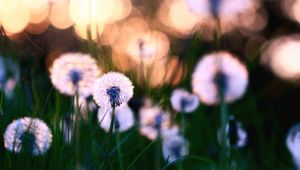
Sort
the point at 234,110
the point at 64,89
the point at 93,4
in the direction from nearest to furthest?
1. the point at 64,89
2. the point at 93,4
3. the point at 234,110

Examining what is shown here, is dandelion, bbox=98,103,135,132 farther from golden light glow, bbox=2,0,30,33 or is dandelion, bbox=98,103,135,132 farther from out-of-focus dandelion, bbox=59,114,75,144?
golden light glow, bbox=2,0,30,33

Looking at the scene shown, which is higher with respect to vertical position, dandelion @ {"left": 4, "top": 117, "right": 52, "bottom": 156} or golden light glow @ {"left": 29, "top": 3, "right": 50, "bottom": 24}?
golden light glow @ {"left": 29, "top": 3, "right": 50, "bottom": 24}

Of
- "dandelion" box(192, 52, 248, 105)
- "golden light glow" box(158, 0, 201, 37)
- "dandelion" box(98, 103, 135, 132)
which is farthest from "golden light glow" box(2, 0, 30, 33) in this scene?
"dandelion" box(192, 52, 248, 105)

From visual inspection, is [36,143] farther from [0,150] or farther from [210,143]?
[210,143]

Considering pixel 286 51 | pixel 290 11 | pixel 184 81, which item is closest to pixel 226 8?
pixel 184 81

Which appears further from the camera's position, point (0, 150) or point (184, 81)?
point (184, 81)

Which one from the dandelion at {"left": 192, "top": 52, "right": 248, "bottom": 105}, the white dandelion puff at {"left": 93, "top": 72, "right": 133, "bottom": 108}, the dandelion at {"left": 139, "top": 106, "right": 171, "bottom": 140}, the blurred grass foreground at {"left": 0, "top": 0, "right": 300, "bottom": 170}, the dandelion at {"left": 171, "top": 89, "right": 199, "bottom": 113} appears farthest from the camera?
the dandelion at {"left": 171, "top": 89, "right": 199, "bottom": 113}

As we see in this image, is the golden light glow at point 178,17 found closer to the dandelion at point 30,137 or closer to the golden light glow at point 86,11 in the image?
the golden light glow at point 86,11
